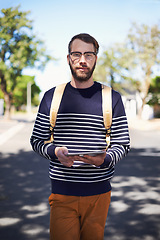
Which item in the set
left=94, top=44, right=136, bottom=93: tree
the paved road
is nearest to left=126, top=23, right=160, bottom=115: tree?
left=94, top=44, right=136, bottom=93: tree

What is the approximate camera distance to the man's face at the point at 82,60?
7.47 ft

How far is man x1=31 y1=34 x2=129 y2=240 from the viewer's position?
224 cm

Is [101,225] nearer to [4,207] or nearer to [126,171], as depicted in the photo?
[4,207]

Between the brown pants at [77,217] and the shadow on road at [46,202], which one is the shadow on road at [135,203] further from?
the brown pants at [77,217]

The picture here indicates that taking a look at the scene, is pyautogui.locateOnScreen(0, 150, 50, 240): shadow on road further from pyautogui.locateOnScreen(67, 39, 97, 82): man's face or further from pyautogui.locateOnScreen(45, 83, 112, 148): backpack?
pyautogui.locateOnScreen(67, 39, 97, 82): man's face

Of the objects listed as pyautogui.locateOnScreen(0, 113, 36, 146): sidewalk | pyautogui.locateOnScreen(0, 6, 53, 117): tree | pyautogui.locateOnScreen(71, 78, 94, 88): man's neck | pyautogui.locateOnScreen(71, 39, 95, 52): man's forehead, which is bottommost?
pyautogui.locateOnScreen(0, 113, 36, 146): sidewalk

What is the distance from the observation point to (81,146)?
224 cm

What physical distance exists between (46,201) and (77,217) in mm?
3275

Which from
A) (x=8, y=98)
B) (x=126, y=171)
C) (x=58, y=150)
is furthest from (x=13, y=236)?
(x=8, y=98)

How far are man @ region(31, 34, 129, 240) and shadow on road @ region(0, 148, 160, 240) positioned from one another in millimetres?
1845

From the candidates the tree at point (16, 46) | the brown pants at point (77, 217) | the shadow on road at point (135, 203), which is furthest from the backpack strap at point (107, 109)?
the tree at point (16, 46)

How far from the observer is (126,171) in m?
8.20

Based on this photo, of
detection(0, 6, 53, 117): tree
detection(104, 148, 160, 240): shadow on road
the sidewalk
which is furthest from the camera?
detection(0, 6, 53, 117): tree

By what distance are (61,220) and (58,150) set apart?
49cm
